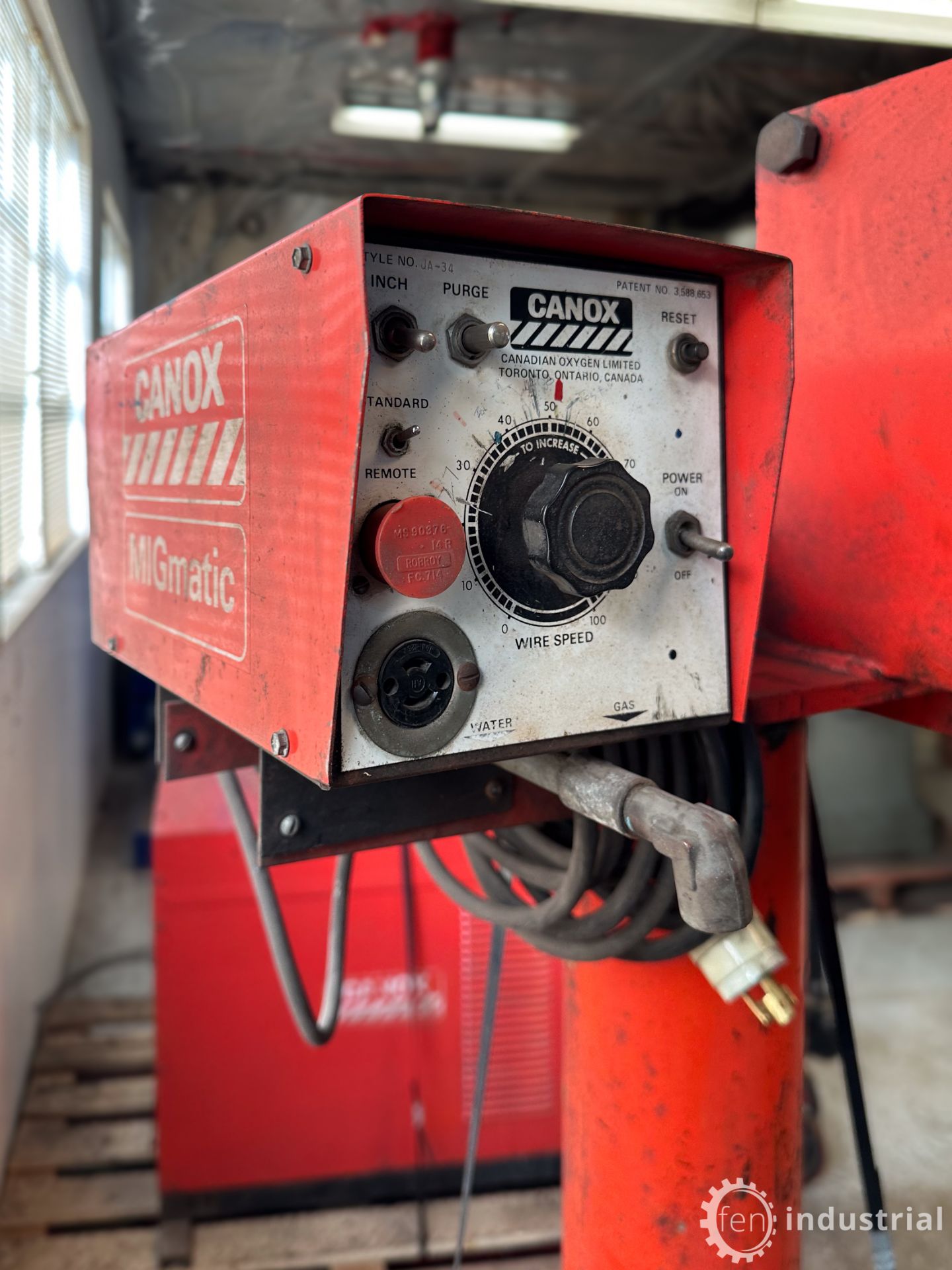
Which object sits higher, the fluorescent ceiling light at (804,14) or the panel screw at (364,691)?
the fluorescent ceiling light at (804,14)

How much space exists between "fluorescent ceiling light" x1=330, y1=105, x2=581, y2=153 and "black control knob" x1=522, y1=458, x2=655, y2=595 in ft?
11.2

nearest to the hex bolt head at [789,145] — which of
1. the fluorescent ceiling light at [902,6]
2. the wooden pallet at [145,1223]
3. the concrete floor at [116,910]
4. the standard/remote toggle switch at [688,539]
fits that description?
the standard/remote toggle switch at [688,539]

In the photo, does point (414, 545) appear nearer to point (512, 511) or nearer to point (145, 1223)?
point (512, 511)

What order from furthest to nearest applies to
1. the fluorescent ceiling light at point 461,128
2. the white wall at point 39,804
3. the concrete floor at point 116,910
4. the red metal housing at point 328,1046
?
the fluorescent ceiling light at point 461,128 < the concrete floor at point 116,910 < the white wall at point 39,804 < the red metal housing at point 328,1046

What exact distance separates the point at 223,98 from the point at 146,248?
145cm

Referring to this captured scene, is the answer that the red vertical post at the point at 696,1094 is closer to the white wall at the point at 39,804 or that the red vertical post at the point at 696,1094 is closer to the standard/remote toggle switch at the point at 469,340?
the standard/remote toggle switch at the point at 469,340

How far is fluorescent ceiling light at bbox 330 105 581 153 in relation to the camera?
11.8 feet

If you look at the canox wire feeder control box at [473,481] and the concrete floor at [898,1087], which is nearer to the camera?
the canox wire feeder control box at [473,481]

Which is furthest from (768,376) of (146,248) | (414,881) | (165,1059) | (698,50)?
(146,248)

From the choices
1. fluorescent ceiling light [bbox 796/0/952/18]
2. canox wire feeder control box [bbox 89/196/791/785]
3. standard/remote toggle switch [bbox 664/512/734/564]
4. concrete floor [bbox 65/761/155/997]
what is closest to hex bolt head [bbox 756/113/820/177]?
canox wire feeder control box [bbox 89/196/791/785]

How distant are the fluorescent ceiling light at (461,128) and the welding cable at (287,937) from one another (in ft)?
10.7

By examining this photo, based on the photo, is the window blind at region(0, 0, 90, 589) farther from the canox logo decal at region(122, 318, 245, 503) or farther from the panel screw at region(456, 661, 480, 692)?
the panel screw at region(456, 661, 480, 692)

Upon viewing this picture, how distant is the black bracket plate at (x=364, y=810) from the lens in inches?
25.1

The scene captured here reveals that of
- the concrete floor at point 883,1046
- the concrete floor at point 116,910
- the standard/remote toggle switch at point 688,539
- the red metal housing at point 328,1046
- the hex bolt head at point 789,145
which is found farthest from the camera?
the concrete floor at point 116,910
